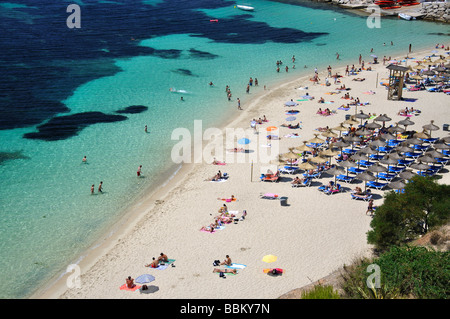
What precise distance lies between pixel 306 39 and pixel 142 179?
47210 mm

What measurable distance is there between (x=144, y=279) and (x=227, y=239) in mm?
5285

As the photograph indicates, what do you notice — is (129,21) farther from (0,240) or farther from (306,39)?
(0,240)

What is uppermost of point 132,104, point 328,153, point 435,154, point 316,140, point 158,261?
point 435,154

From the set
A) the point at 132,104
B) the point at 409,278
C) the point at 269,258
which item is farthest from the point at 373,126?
the point at 132,104

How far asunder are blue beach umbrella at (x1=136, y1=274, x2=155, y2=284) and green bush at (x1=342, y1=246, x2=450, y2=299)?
28.9 feet

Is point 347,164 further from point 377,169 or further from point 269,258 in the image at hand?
point 269,258

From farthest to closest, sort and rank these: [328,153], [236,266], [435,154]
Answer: [328,153], [435,154], [236,266]

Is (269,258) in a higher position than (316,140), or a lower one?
lower

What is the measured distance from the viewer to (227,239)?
84.0ft

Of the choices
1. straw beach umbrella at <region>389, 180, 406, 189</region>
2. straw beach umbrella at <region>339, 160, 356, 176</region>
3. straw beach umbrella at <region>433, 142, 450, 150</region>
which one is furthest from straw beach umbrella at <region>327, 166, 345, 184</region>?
straw beach umbrella at <region>433, 142, 450, 150</region>

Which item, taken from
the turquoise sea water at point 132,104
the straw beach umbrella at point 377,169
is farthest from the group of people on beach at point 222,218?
the straw beach umbrella at point 377,169

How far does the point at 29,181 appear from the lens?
3375 cm

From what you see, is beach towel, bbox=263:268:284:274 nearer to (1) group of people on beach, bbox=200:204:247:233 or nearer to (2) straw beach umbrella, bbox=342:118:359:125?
(1) group of people on beach, bbox=200:204:247:233
